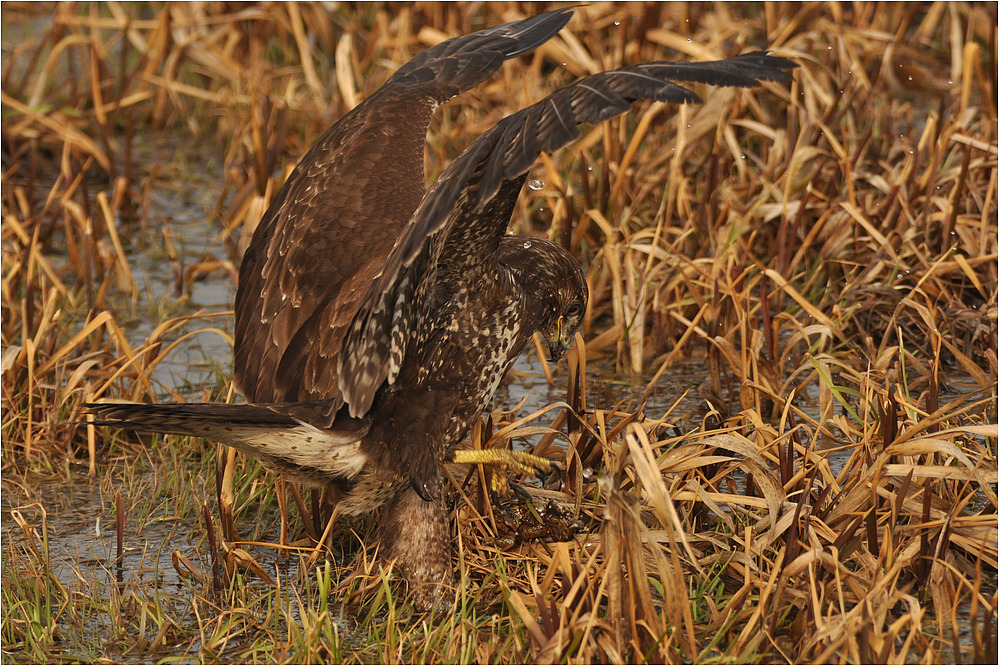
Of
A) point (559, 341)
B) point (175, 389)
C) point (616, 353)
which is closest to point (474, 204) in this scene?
point (559, 341)

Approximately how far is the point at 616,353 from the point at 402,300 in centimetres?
171

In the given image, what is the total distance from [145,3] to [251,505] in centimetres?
515

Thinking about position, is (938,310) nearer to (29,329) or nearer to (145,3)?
(29,329)

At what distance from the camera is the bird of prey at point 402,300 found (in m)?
2.49

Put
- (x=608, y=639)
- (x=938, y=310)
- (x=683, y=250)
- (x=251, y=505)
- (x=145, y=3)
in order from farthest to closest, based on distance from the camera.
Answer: (x=145, y=3) → (x=683, y=250) → (x=938, y=310) → (x=251, y=505) → (x=608, y=639)

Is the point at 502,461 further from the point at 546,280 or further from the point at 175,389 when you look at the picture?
the point at 175,389

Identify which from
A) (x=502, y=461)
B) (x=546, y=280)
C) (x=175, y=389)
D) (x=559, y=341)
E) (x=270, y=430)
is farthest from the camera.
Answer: (x=175, y=389)

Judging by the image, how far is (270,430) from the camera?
2830mm

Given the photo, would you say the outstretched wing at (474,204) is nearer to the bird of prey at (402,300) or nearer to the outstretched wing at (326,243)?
the bird of prey at (402,300)

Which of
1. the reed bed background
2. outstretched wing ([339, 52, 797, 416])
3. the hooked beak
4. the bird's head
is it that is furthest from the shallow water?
outstretched wing ([339, 52, 797, 416])

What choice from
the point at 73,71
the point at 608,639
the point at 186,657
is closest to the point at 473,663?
the point at 608,639

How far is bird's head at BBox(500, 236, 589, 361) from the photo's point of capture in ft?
11.1

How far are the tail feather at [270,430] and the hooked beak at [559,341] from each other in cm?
77

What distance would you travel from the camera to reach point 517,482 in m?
3.39
